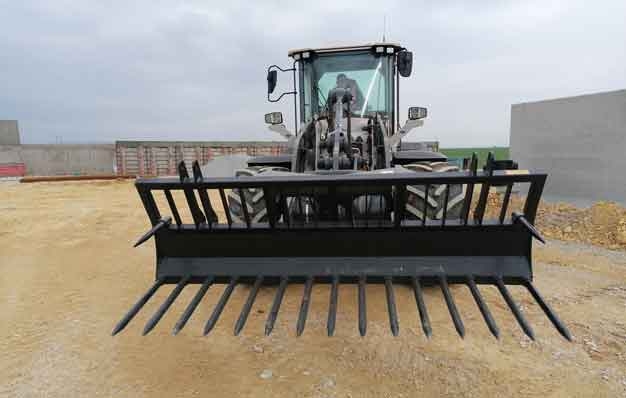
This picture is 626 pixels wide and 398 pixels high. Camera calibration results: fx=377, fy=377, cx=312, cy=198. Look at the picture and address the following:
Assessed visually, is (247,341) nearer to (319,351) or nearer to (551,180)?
(319,351)

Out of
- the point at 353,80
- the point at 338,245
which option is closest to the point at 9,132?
the point at 353,80

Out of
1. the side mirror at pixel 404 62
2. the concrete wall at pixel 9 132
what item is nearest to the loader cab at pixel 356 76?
the side mirror at pixel 404 62

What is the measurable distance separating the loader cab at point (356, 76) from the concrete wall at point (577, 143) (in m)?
5.77

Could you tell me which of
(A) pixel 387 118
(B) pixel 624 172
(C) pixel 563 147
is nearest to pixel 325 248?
(A) pixel 387 118

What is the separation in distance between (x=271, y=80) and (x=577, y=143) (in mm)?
7197

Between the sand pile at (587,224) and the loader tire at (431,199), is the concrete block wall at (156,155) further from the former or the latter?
the loader tire at (431,199)

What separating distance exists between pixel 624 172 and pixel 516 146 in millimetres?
2434

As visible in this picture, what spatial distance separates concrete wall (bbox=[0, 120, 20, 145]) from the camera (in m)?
25.2

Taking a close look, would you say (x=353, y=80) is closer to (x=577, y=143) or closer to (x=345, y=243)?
(x=345, y=243)

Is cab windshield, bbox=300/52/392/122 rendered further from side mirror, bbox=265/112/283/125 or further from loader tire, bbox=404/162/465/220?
loader tire, bbox=404/162/465/220

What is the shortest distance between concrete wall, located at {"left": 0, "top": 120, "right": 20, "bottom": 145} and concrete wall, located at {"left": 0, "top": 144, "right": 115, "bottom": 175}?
5.79 metres

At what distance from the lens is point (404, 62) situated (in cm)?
427

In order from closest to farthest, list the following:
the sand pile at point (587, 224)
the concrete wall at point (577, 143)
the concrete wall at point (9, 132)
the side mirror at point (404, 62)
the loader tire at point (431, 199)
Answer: the loader tire at point (431, 199) → the side mirror at point (404, 62) → the sand pile at point (587, 224) → the concrete wall at point (577, 143) → the concrete wall at point (9, 132)

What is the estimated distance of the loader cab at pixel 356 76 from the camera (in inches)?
172
